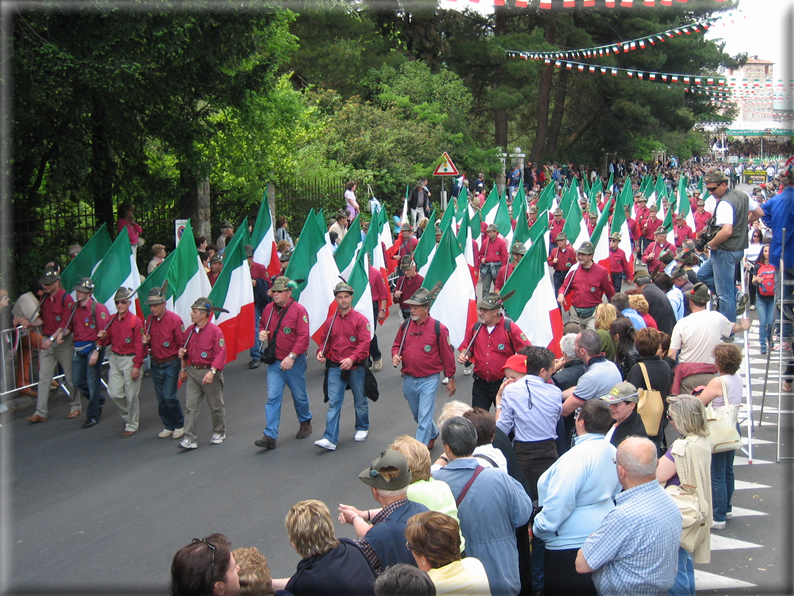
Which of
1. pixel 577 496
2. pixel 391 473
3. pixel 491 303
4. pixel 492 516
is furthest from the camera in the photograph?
pixel 491 303

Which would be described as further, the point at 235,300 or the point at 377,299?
the point at 377,299

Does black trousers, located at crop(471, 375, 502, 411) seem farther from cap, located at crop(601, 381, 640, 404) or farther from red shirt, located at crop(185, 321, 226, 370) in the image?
red shirt, located at crop(185, 321, 226, 370)

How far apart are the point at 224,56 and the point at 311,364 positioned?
4.95m

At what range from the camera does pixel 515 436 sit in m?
5.89

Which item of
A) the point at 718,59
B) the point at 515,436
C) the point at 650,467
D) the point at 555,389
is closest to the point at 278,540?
the point at 515,436

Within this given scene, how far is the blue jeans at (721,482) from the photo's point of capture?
253 inches

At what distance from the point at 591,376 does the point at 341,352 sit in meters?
3.10

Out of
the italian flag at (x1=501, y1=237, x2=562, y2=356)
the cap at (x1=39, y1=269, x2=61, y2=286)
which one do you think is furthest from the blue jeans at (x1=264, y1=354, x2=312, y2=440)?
the cap at (x1=39, y1=269, x2=61, y2=286)

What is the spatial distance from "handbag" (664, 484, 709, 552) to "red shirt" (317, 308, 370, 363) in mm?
4049

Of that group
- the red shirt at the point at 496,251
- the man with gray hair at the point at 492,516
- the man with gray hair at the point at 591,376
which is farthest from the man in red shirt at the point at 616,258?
the man with gray hair at the point at 492,516

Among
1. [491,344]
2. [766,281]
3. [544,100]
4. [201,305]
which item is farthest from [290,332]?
[544,100]

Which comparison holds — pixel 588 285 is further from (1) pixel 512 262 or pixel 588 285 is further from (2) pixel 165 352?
(2) pixel 165 352

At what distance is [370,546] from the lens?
13.2 ft

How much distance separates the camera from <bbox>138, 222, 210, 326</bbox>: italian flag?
977 cm
